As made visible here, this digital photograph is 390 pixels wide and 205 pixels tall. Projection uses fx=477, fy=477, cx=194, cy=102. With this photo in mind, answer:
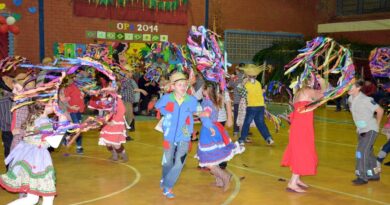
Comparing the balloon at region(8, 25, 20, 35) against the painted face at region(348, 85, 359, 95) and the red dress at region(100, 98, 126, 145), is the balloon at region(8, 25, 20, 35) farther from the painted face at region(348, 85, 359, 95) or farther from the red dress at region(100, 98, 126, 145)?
the painted face at region(348, 85, 359, 95)

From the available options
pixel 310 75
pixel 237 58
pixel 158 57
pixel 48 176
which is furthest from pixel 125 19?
pixel 48 176

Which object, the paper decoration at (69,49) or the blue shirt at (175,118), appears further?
the paper decoration at (69,49)

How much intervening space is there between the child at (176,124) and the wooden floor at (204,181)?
1.39ft

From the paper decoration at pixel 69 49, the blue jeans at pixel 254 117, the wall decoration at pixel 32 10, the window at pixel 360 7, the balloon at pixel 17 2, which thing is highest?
the window at pixel 360 7

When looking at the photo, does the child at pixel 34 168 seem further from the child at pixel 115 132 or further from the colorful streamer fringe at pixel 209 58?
the child at pixel 115 132

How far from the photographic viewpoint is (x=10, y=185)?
15.3 feet

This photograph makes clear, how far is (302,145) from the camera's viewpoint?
19.8 ft

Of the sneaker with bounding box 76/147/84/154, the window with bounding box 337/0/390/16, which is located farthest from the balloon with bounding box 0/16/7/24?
the window with bounding box 337/0/390/16

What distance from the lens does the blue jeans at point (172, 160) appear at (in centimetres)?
569

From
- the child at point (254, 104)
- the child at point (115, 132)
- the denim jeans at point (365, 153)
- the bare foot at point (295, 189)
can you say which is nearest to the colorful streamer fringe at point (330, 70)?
the denim jeans at point (365, 153)

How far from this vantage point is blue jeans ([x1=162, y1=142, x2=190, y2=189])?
569cm

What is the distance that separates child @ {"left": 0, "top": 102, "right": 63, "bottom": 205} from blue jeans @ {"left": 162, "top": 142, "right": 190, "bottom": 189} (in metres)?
1.49

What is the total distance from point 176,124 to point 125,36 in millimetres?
11512

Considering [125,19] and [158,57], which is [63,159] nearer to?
[158,57]
